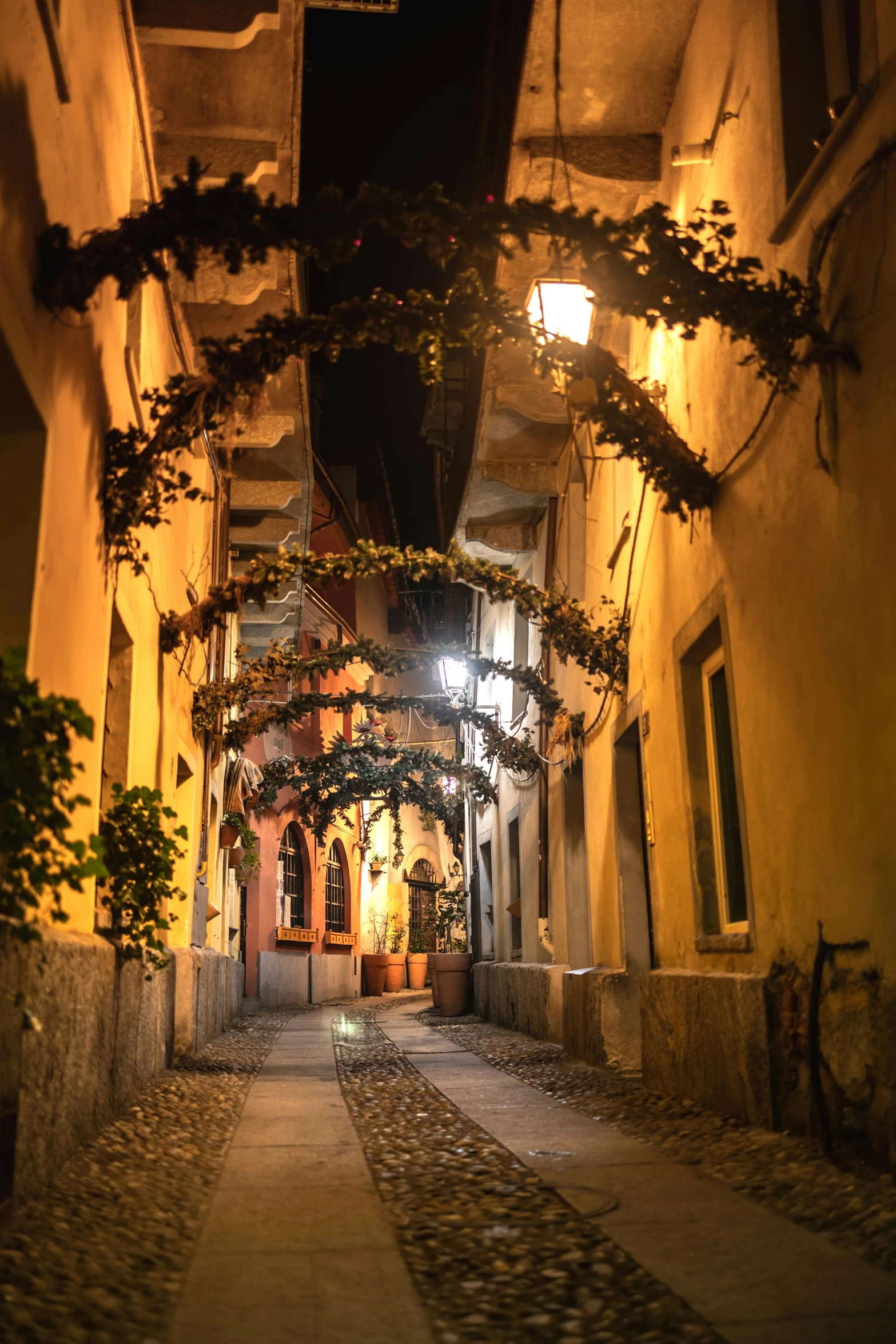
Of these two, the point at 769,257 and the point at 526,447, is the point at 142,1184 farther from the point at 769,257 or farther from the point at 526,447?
the point at 526,447

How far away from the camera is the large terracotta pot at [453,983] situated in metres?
14.1

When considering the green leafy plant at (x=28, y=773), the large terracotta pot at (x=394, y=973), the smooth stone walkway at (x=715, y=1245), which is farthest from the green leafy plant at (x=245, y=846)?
the green leafy plant at (x=28, y=773)

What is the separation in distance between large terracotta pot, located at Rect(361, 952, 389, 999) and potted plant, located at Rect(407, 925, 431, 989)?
5.24 feet

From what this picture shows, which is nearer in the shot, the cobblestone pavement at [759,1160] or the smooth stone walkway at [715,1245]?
the smooth stone walkway at [715,1245]

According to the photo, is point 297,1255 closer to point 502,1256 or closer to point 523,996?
point 502,1256

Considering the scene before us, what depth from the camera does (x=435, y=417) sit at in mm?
16156

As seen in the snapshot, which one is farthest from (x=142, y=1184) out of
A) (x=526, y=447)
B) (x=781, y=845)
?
(x=526, y=447)

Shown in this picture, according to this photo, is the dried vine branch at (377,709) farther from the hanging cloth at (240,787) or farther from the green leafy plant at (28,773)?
the green leafy plant at (28,773)

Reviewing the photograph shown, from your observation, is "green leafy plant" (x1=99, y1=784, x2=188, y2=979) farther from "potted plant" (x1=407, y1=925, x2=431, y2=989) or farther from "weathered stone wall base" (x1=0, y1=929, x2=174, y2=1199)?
"potted plant" (x1=407, y1=925, x2=431, y2=989)

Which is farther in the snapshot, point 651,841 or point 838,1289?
point 651,841

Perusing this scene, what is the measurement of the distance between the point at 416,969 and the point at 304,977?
714cm

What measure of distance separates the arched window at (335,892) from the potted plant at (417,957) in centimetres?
267

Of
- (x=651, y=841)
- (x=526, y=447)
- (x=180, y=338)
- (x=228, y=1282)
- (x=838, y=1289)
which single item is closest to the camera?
(x=838, y=1289)

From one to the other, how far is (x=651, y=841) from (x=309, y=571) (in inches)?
117
